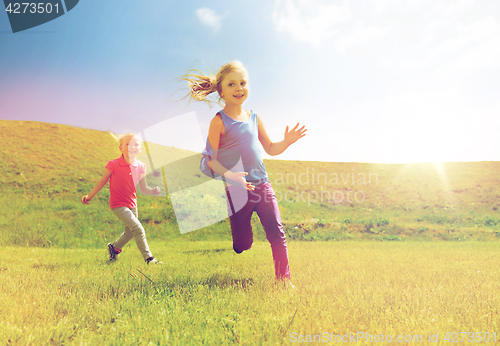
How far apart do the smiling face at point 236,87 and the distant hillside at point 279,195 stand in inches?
330

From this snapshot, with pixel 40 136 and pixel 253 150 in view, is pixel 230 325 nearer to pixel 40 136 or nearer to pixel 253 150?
pixel 253 150

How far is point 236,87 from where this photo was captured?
158 inches

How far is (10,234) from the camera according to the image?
1004 cm

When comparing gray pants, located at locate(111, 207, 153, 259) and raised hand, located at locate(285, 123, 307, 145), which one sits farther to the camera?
gray pants, located at locate(111, 207, 153, 259)

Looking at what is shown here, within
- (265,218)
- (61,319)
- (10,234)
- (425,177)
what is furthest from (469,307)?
(425,177)

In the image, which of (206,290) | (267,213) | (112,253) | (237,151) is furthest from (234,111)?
(112,253)

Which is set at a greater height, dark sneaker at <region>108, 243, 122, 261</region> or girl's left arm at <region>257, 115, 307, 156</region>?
girl's left arm at <region>257, 115, 307, 156</region>

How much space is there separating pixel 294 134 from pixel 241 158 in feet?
2.72

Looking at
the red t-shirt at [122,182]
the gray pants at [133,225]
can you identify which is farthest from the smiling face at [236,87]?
the gray pants at [133,225]

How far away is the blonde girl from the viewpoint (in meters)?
3.85

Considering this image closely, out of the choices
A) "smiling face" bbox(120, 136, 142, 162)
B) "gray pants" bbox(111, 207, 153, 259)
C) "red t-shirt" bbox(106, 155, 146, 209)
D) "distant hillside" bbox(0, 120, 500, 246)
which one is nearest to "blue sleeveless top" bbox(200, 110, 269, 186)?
"smiling face" bbox(120, 136, 142, 162)

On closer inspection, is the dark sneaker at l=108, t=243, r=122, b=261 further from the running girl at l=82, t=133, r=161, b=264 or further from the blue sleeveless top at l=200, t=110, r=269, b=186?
the blue sleeveless top at l=200, t=110, r=269, b=186

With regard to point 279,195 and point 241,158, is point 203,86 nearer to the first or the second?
point 241,158

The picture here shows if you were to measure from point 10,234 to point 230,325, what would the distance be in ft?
35.1
